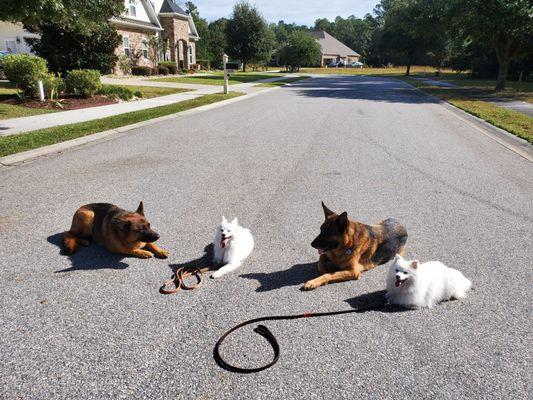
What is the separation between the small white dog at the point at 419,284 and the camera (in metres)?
3.55

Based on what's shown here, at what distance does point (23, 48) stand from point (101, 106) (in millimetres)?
28336

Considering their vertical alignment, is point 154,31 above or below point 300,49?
above

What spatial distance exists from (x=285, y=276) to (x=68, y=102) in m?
16.7

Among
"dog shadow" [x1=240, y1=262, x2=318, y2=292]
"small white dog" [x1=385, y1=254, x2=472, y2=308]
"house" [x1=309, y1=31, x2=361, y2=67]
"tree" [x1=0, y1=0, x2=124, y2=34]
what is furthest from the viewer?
"house" [x1=309, y1=31, x2=361, y2=67]

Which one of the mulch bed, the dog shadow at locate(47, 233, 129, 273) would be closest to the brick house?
the mulch bed

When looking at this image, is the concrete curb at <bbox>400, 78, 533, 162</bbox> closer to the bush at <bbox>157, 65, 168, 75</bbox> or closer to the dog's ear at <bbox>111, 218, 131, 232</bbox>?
the dog's ear at <bbox>111, 218, 131, 232</bbox>

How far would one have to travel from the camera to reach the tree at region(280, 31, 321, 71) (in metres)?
61.6

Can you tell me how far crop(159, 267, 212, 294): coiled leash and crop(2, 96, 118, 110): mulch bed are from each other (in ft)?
49.0

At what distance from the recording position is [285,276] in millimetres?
4219

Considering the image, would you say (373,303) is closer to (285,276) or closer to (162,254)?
(285,276)

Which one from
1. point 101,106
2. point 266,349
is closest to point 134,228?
point 266,349

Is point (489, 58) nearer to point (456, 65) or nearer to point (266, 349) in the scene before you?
point (456, 65)

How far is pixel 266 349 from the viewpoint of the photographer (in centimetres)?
314

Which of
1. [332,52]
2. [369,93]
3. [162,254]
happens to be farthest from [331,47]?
[162,254]
